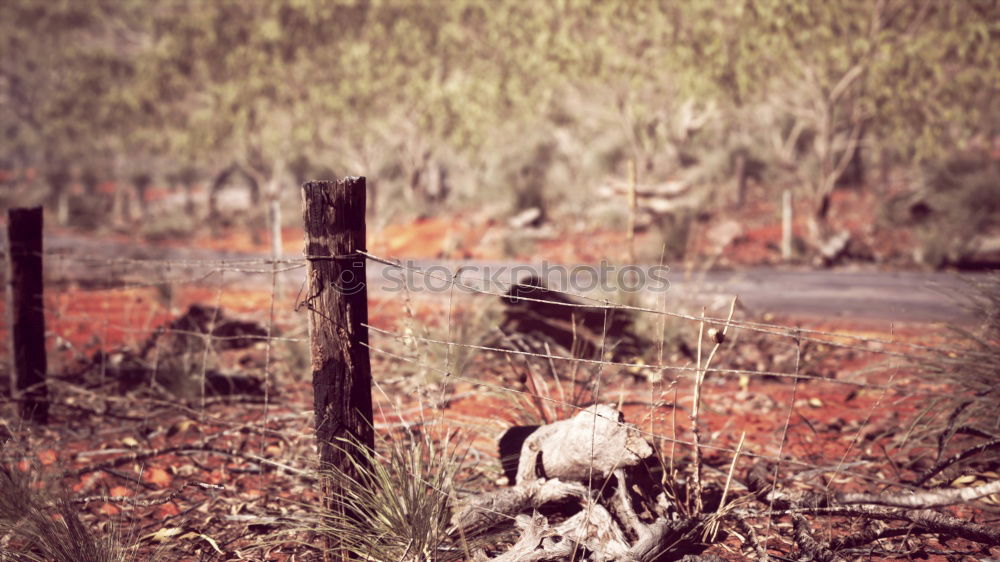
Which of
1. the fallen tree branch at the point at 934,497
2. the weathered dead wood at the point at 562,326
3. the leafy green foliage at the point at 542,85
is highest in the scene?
the leafy green foliage at the point at 542,85

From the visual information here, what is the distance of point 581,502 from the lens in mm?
3223

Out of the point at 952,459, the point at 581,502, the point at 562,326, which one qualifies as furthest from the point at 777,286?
the point at 581,502

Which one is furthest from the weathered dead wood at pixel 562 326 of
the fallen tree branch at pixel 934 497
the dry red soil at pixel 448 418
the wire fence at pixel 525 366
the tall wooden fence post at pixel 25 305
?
the tall wooden fence post at pixel 25 305

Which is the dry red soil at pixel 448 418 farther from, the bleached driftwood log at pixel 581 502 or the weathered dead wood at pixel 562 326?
the weathered dead wood at pixel 562 326

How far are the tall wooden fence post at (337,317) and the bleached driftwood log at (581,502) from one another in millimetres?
605

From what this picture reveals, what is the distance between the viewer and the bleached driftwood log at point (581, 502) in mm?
2818

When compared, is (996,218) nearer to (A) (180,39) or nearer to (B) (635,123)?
(B) (635,123)

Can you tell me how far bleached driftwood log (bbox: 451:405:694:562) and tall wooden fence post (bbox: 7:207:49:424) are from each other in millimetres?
3497

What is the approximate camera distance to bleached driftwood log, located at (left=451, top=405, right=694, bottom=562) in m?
2.82

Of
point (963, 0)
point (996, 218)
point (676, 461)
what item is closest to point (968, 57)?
point (963, 0)

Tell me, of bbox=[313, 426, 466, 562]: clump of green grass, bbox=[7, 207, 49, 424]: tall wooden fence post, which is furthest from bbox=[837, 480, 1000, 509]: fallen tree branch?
bbox=[7, 207, 49, 424]: tall wooden fence post

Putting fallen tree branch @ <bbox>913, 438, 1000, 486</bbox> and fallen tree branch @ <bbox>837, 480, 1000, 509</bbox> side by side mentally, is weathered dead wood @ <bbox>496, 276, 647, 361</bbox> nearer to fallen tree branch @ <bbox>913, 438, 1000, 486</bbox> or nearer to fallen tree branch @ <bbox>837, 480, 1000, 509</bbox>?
fallen tree branch @ <bbox>913, 438, 1000, 486</bbox>

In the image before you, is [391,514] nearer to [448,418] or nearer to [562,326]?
[448,418]

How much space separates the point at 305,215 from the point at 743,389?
3963mm
